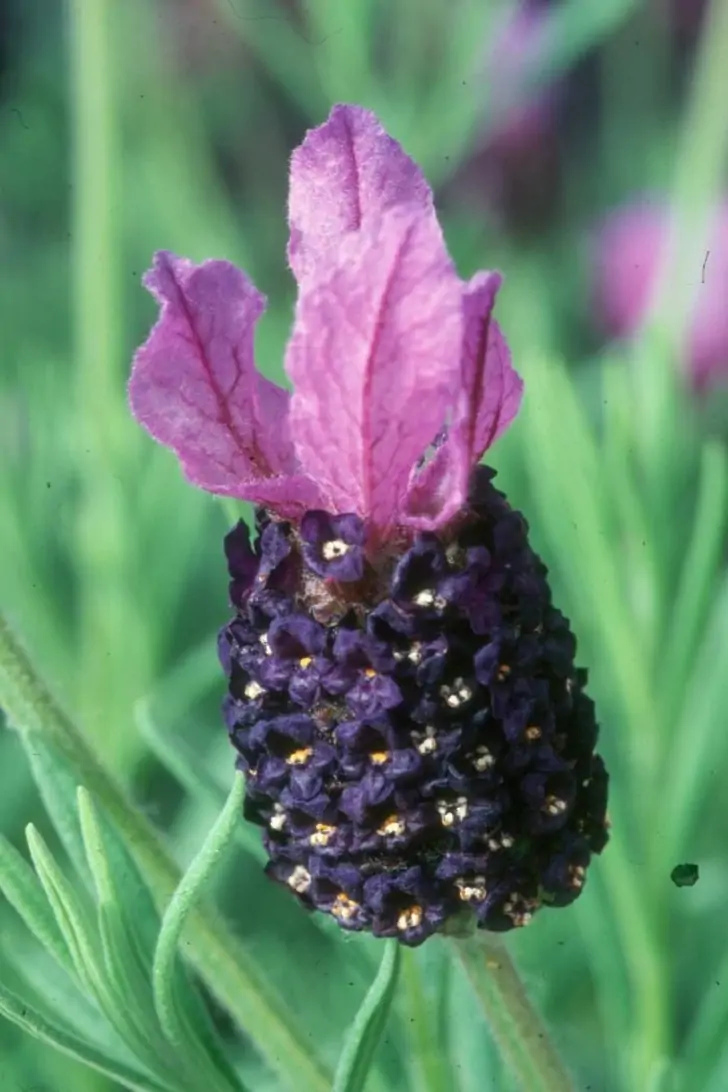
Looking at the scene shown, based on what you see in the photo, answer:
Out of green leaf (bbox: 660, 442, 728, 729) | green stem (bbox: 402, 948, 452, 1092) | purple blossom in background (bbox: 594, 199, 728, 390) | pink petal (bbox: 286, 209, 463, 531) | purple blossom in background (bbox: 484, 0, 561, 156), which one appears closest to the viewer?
pink petal (bbox: 286, 209, 463, 531)

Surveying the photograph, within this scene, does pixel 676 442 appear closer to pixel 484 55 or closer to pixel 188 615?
pixel 188 615

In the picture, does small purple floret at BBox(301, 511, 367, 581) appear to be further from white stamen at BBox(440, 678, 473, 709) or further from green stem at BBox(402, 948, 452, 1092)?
green stem at BBox(402, 948, 452, 1092)

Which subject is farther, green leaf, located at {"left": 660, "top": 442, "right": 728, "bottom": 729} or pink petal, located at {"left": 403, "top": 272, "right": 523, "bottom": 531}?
green leaf, located at {"left": 660, "top": 442, "right": 728, "bottom": 729}

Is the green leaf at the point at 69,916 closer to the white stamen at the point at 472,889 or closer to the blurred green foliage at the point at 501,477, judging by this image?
the blurred green foliage at the point at 501,477

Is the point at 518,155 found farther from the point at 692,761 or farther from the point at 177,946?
the point at 177,946

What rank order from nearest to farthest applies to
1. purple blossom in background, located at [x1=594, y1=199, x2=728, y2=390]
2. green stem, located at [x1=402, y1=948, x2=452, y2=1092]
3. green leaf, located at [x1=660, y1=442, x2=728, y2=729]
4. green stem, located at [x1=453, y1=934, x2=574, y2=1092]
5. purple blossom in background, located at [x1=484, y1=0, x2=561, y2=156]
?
green stem, located at [x1=453, y1=934, x2=574, y2=1092] → green stem, located at [x1=402, y1=948, x2=452, y2=1092] → green leaf, located at [x1=660, y1=442, x2=728, y2=729] → purple blossom in background, located at [x1=594, y1=199, x2=728, y2=390] → purple blossom in background, located at [x1=484, y1=0, x2=561, y2=156]

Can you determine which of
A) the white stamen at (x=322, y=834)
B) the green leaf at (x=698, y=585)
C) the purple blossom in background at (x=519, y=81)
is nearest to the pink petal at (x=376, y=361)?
the white stamen at (x=322, y=834)

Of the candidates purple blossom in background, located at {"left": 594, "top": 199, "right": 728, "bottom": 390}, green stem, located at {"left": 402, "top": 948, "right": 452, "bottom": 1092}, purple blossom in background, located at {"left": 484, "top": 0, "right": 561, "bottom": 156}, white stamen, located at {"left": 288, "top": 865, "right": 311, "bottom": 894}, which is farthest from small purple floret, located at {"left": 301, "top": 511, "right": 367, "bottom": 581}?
purple blossom in background, located at {"left": 484, "top": 0, "right": 561, "bottom": 156}

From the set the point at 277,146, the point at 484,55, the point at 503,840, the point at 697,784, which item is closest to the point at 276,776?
the point at 503,840
